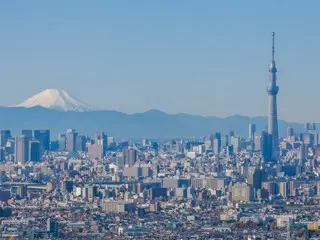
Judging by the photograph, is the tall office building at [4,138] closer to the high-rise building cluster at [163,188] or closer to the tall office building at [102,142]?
the high-rise building cluster at [163,188]

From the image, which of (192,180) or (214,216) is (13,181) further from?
(214,216)

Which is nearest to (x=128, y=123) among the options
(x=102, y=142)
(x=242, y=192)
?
(x=102, y=142)

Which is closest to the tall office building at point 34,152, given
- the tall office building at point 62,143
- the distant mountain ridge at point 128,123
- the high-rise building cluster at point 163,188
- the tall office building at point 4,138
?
the high-rise building cluster at point 163,188

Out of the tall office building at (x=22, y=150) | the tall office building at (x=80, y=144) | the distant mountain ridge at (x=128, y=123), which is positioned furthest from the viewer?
the distant mountain ridge at (x=128, y=123)

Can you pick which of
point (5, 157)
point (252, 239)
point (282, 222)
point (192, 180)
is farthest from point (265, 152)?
point (252, 239)

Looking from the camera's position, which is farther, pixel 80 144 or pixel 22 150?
pixel 80 144

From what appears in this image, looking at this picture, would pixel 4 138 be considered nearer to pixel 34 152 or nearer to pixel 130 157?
pixel 34 152

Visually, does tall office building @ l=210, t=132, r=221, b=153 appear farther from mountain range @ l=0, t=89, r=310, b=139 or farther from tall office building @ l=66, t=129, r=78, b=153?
mountain range @ l=0, t=89, r=310, b=139
